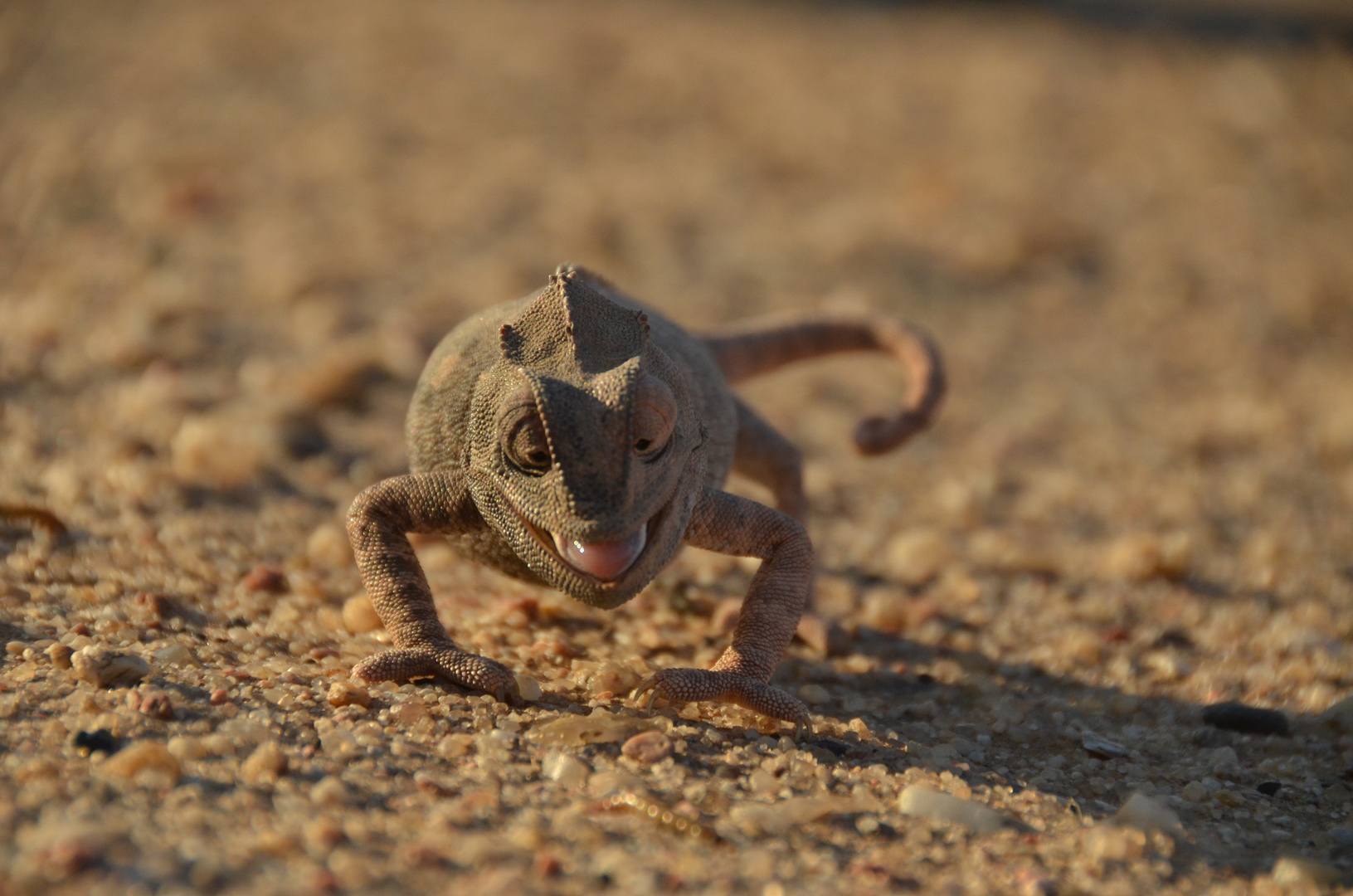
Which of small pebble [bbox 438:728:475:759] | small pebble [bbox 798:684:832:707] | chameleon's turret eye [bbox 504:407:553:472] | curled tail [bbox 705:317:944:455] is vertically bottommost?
small pebble [bbox 438:728:475:759]

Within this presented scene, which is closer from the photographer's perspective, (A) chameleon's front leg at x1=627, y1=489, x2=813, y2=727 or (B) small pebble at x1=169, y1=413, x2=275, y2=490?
(A) chameleon's front leg at x1=627, y1=489, x2=813, y2=727

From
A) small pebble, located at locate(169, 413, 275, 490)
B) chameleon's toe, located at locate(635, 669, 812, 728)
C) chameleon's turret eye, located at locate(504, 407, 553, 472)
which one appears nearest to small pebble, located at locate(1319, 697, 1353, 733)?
chameleon's toe, located at locate(635, 669, 812, 728)

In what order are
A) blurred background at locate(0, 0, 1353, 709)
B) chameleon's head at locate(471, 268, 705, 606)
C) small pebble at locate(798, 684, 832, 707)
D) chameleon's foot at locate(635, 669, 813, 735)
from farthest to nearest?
blurred background at locate(0, 0, 1353, 709)
small pebble at locate(798, 684, 832, 707)
chameleon's foot at locate(635, 669, 813, 735)
chameleon's head at locate(471, 268, 705, 606)

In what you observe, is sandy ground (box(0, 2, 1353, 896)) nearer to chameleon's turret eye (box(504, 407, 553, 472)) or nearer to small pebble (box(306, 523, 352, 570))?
small pebble (box(306, 523, 352, 570))

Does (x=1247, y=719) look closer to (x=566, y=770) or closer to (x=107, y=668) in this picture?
(x=566, y=770)

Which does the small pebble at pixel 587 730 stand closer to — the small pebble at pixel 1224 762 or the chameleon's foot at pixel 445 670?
the chameleon's foot at pixel 445 670

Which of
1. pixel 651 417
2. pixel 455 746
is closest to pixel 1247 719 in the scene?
pixel 651 417

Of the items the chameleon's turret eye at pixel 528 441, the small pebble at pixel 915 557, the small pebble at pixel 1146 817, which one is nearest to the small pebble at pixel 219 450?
the chameleon's turret eye at pixel 528 441
